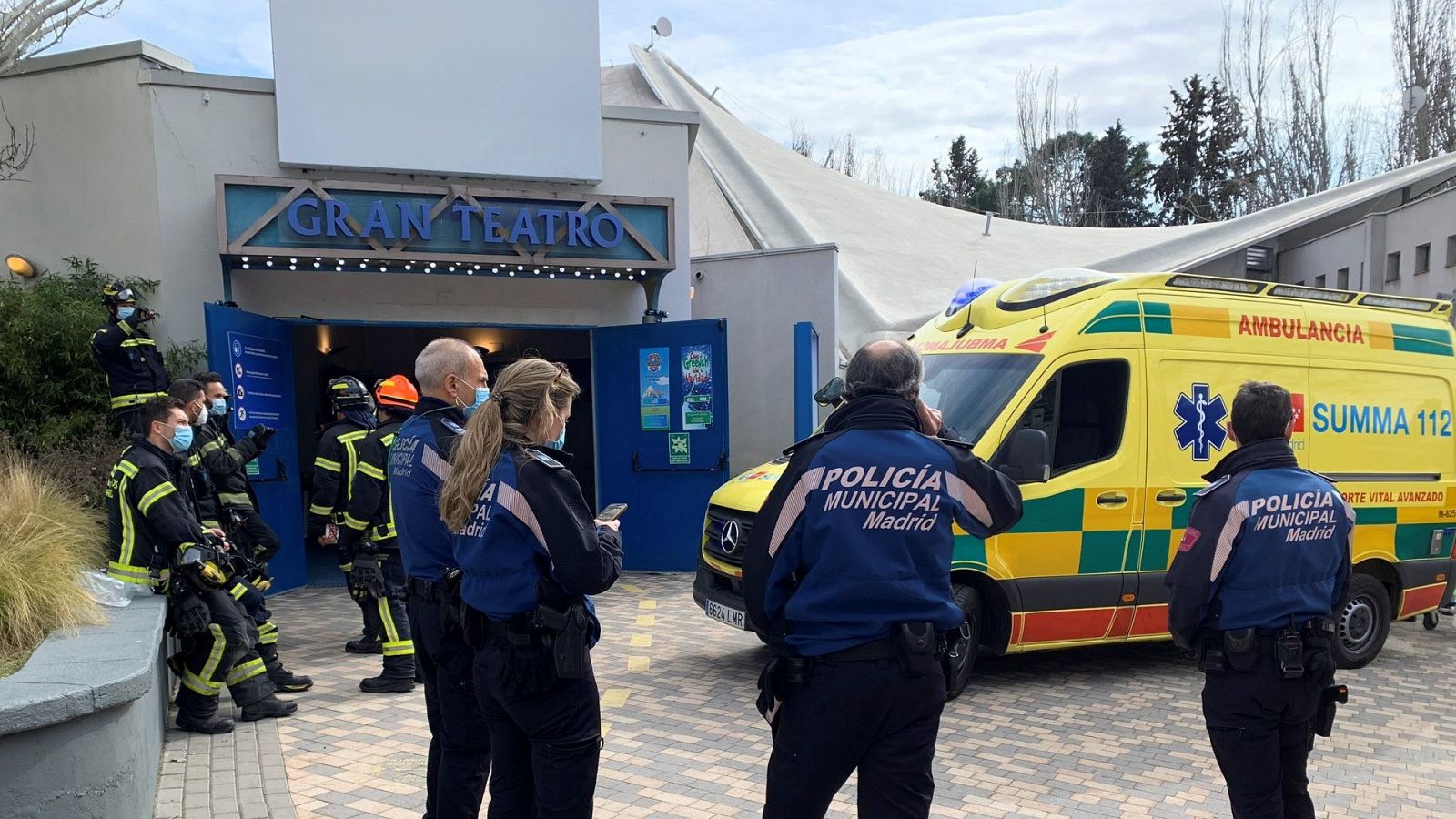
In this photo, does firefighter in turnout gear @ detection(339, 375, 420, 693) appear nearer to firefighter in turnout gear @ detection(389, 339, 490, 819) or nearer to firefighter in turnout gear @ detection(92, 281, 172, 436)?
firefighter in turnout gear @ detection(389, 339, 490, 819)

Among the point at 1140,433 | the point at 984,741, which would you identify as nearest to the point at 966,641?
the point at 984,741

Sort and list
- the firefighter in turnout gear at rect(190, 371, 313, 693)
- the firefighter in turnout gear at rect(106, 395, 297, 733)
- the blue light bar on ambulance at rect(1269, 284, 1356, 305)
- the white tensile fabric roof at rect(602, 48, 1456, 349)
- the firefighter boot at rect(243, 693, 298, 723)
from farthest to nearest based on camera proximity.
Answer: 1. the white tensile fabric roof at rect(602, 48, 1456, 349)
2. the blue light bar on ambulance at rect(1269, 284, 1356, 305)
3. the firefighter in turnout gear at rect(190, 371, 313, 693)
4. the firefighter boot at rect(243, 693, 298, 723)
5. the firefighter in turnout gear at rect(106, 395, 297, 733)

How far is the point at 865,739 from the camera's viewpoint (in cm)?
278

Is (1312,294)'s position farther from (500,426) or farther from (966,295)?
(500,426)

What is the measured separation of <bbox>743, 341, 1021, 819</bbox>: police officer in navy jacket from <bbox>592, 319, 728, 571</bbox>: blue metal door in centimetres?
712

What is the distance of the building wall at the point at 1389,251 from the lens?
1775cm

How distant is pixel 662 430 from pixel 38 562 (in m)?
6.33

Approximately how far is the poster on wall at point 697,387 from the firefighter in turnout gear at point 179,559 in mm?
5384

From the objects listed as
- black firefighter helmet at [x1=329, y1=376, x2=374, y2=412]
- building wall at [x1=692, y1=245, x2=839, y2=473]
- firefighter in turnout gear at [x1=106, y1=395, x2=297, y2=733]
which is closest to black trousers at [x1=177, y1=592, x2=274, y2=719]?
firefighter in turnout gear at [x1=106, y1=395, x2=297, y2=733]

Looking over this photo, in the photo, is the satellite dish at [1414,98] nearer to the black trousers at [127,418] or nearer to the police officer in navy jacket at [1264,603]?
the police officer in navy jacket at [1264,603]

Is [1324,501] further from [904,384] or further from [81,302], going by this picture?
[81,302]

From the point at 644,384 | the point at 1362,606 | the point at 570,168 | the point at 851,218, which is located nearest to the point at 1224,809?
the point at 1362,606

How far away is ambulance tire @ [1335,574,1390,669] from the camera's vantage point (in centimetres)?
686

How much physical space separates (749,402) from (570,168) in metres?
3.75
